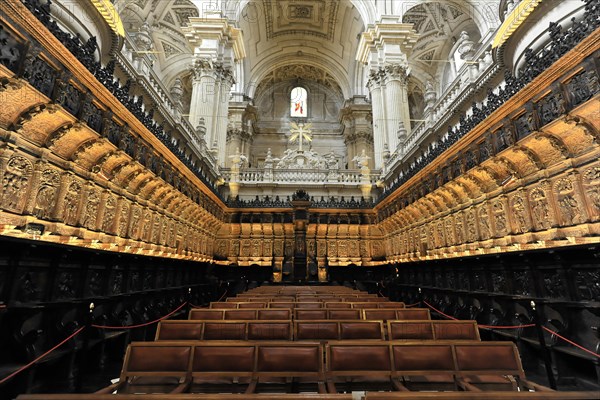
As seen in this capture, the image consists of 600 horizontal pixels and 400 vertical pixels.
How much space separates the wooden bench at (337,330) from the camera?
11.1 ft

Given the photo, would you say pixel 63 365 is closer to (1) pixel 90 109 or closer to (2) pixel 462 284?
(1) pixel 90 109

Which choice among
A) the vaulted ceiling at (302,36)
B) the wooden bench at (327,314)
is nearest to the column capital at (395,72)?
the vaulted ceiling at (302,36)

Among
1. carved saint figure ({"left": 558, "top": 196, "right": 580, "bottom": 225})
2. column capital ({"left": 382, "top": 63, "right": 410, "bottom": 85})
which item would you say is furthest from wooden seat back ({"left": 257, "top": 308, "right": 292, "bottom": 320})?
column capital ({"left": 382, "top": 63, "right": 410, "bottom": 85})

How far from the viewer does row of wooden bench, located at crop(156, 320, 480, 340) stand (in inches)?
131

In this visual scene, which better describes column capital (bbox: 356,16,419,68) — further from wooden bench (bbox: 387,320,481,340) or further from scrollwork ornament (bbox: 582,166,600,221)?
wooden bench (bbox: 387,320,481,340)

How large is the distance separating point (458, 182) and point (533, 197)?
1.89 m

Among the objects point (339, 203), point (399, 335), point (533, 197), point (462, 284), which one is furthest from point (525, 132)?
point (339, 203)

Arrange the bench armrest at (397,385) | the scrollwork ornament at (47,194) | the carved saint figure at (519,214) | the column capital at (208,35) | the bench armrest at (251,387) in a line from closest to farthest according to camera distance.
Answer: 1. the bench armrest at (251,387)
2. the bench armrest at (397,385)
3. the scrollwork ornament at (47,194)
4. the carved saint figure at (519,214)
5. the column capital at (208,35)

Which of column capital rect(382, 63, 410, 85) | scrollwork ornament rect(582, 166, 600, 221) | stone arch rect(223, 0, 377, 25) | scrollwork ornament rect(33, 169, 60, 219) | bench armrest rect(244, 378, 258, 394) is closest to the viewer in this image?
bench armrest rect(244, 378, 258, 394)

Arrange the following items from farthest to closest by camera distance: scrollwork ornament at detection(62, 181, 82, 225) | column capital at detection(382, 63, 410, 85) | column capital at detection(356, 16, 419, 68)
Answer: column capital at detection(356, 16, 419, 68) < column capital at detection(382, 63, 410, 85) < scrollwork ornament at detection(62, 181, 82, 225)

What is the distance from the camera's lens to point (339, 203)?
1474 centimetres

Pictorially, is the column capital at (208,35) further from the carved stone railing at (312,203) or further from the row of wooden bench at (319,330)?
the row of wooden bench at (319,330)

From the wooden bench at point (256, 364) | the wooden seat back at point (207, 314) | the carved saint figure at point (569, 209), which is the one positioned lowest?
the wooden bench at point (256, 364)

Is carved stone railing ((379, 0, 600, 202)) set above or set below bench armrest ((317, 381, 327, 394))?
above
